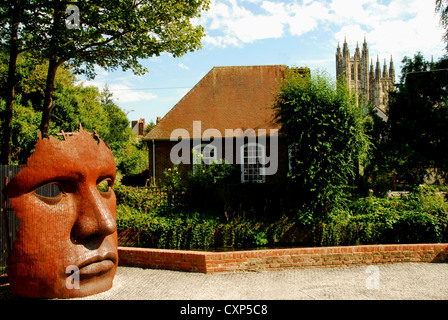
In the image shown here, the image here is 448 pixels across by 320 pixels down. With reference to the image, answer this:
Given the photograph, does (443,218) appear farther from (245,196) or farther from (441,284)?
(245,196)

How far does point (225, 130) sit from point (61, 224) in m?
14.5

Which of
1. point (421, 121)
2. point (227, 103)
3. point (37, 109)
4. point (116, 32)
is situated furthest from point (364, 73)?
point (116, 32)

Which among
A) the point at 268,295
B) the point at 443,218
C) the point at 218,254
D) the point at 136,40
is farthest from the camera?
the point at 136,40

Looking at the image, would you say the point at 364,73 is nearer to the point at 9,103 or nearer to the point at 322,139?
the point at 322,139

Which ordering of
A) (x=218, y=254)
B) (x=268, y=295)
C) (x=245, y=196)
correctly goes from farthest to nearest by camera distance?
(x=245, y=196)
(x=218, y=254)
(x=268, y=295)

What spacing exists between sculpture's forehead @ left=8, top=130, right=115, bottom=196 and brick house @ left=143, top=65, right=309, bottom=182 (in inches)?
498

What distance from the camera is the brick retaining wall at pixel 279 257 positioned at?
339 inches

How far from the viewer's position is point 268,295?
7.00 m

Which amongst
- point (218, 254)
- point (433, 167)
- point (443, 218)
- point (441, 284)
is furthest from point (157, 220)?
point (433, 167)

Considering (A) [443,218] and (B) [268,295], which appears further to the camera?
(A) [443,218]

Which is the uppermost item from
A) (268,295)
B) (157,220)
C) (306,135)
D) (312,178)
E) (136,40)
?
(136,40)

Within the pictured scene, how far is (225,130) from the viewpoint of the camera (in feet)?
65.4

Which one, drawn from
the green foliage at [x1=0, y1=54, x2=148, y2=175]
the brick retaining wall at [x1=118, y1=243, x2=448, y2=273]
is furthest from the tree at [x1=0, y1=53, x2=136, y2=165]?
the brick retaining wall at [x1=118, y1=243, x2=448, y2=273]

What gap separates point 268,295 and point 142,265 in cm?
366
